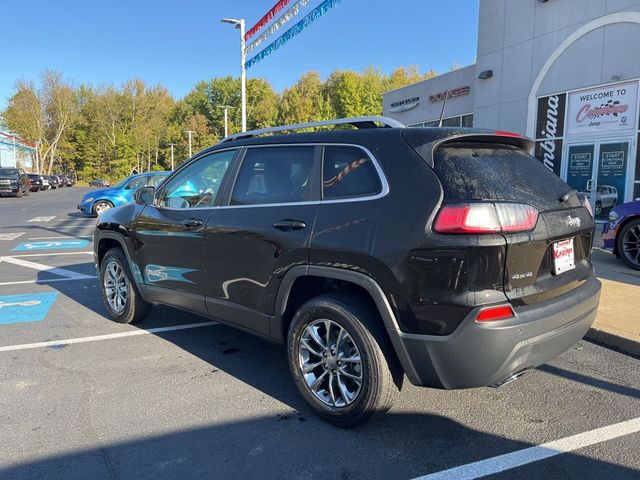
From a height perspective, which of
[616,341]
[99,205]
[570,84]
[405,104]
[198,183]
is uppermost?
[405,104]

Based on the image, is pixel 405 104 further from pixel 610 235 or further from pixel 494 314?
pixel 494 314

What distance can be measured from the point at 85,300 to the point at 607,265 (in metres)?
7.60

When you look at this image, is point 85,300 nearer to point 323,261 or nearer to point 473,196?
point 323,261

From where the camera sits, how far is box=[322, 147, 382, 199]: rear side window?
9.83 feet

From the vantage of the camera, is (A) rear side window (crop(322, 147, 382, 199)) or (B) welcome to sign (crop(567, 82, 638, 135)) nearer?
(A) rear side window (crop(322, 147, 382, 199))

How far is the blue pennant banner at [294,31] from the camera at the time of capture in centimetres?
991

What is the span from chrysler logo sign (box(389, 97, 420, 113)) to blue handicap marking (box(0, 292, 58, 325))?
18433 millimetres

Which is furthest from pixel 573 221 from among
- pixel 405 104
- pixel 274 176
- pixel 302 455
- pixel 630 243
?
pixel 405 104

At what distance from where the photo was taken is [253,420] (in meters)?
3.21

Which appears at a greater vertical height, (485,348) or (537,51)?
(537,51)

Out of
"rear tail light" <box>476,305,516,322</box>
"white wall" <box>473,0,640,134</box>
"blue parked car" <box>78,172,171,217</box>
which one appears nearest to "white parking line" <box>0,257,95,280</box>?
"rear tail light" <box>476,305,516,322</box>

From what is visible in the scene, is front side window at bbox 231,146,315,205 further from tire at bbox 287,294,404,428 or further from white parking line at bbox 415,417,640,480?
white parking line at bbox 415,417,640,480

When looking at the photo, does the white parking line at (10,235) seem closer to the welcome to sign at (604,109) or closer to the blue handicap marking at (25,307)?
the blue handicap marking at (25,307)

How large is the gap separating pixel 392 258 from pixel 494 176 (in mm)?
779
